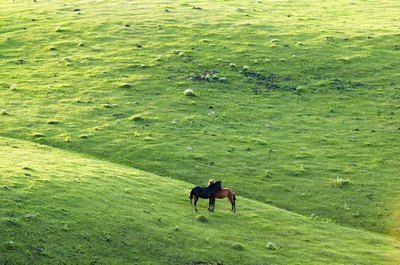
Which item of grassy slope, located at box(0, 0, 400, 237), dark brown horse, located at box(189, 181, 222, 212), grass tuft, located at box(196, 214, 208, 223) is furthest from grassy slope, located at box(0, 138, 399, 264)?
grassy slope, located at box(0, 0, 400, 237)

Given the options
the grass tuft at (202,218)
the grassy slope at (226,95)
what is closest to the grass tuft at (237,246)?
the grass tuft at (202,218)

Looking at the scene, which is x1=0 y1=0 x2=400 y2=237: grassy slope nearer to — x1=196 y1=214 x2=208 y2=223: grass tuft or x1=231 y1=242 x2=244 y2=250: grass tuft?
x1=196 y1=214 x2=208 y2=223: grass tuft

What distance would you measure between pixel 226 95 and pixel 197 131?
25.3 ft

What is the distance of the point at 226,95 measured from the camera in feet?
182

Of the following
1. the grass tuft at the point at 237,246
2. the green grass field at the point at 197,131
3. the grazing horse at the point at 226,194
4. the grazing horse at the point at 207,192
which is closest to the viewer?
the green grass field at the point at 197,131

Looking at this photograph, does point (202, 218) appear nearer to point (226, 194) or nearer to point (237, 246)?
point (226, 194)

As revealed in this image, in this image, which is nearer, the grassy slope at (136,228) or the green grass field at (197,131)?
the grassy slope at (136,228)

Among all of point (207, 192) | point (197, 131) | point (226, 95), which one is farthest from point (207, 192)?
point (226, 95)

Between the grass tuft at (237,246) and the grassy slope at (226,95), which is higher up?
the grass tuft at (237,246)

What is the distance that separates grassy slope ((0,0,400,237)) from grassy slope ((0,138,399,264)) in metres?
3.97

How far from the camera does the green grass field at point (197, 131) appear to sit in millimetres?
31016

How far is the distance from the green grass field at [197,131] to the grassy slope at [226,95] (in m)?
0.17

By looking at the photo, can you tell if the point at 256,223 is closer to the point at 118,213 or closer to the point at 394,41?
the point at 118,213

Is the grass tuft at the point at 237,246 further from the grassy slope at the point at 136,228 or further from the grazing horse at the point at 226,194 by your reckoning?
the grazing horse at the point at 226,194
